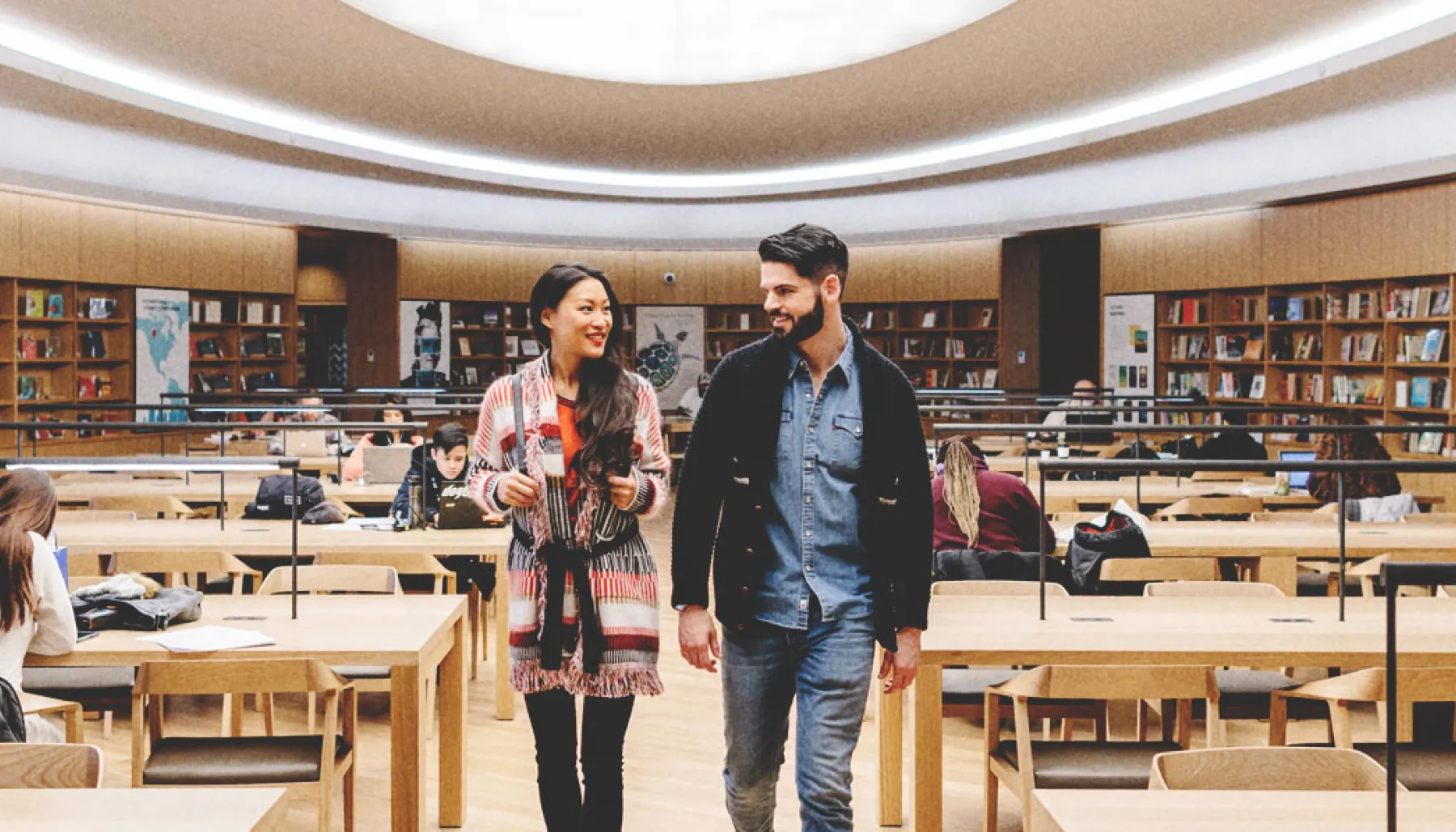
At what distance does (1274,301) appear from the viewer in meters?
11.5

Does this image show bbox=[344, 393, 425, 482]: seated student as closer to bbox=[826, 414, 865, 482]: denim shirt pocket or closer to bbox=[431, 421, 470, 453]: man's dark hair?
bbox=[431, 421, 470, 453]: man's dark hair

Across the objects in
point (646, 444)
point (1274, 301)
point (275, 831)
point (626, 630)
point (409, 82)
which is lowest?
point (275, 831)

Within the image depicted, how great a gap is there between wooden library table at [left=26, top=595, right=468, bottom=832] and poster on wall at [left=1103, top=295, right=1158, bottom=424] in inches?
403

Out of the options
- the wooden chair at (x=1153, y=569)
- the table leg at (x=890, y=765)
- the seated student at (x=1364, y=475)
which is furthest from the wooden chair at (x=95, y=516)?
the seated student at (x=1364, y=475)

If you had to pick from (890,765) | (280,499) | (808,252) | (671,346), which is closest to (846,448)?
(808,252)

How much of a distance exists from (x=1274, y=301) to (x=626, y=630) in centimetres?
1042

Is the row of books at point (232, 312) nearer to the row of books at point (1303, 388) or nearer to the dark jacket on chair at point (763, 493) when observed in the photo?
the row of books at point (1303, 388)

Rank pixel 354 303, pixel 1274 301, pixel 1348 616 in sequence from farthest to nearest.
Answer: pixel 354 303 → pixel 1274 301 → pixel 1348 616

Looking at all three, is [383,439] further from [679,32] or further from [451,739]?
[451,739]

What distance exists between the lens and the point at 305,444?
31.7 feet

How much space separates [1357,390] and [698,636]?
9.86m

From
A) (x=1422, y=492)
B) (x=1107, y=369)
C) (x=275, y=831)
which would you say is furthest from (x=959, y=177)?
(x=275, y=831)

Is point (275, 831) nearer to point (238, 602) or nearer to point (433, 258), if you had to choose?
point (238, 602)

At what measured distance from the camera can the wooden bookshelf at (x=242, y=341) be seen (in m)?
13.3
